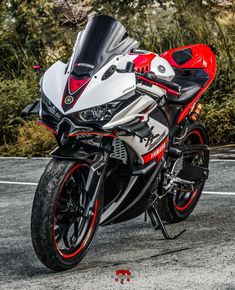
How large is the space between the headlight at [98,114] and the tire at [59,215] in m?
0.31

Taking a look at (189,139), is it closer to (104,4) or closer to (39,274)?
(39,274)

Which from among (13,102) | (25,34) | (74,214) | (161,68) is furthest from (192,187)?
(25,34)

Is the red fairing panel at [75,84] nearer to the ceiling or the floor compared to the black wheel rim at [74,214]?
nearer to the ceiling

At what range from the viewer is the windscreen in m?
6.33

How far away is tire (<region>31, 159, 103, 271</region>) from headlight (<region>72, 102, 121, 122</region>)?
0.31 metres

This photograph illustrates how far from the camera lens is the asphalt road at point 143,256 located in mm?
5793

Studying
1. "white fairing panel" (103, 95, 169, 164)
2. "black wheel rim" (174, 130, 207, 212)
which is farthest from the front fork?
"black wheel rim" (174, 130, 207, 212)

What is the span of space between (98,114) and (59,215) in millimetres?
722

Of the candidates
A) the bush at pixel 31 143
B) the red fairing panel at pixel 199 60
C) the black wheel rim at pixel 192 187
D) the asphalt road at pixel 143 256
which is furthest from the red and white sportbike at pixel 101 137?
the bush at pixel 31 143

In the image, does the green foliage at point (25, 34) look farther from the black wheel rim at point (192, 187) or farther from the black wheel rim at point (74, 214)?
the black wheel rim at point (74, 214)

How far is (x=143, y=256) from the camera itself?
257 inches

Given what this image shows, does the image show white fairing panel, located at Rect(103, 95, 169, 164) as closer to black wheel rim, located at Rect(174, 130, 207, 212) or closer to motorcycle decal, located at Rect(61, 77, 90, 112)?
motorcycle decal, located at Rect(61, 77, 90, 112)

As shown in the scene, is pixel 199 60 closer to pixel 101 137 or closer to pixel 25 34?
pixel 101 137

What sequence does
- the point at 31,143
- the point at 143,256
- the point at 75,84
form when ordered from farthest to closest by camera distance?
the point at 31,143, the point at 143,256, the point at 75,84
